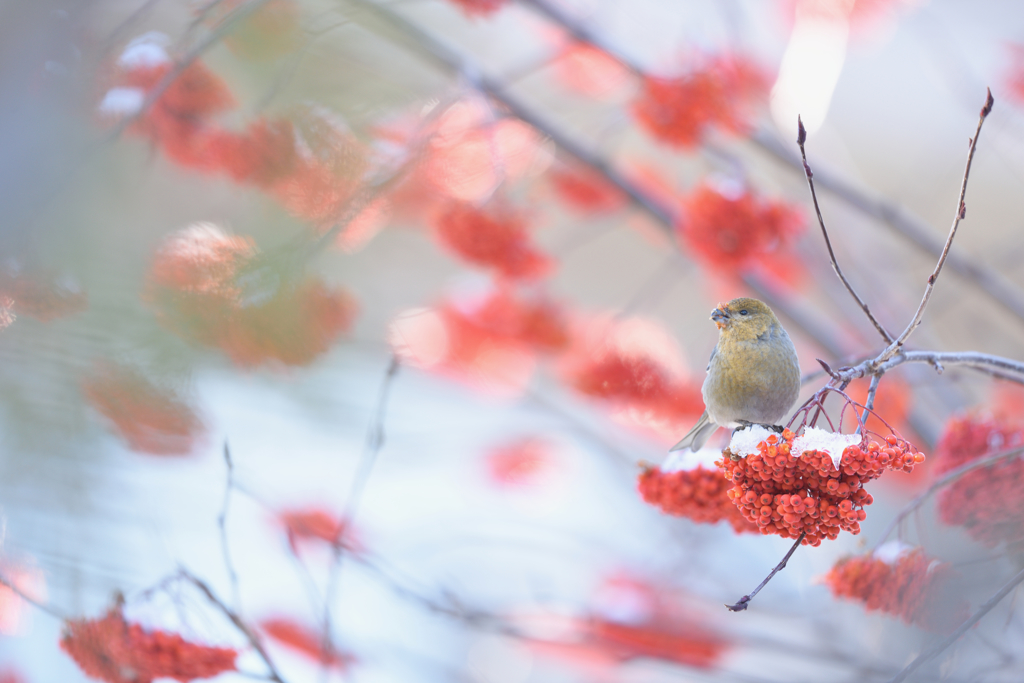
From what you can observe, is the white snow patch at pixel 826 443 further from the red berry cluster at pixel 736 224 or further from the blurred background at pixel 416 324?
the red berry cluster at pixel 736 224

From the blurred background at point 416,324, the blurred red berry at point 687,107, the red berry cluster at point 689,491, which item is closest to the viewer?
the red berry cluster at point 689,491

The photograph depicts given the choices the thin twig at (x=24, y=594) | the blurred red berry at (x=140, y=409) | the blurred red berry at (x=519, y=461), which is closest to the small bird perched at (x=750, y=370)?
the blurred red berry at (x=140, y=409)

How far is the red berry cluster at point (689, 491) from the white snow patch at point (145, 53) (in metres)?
0.47

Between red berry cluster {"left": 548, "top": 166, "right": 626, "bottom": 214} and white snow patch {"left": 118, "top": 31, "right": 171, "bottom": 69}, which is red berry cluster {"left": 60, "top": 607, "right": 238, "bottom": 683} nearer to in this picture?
white snow patch {"left": 118, "top": 31, "right": 171, "bottom": 69}

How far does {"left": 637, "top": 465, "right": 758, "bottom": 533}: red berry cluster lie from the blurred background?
2 centimetres

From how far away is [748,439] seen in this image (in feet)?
0.73

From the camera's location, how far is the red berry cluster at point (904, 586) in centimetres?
32

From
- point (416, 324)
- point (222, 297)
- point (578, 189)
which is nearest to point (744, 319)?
point (222, 297)

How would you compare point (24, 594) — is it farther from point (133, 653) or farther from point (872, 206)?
point (872, 206)

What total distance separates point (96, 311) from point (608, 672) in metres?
0.65

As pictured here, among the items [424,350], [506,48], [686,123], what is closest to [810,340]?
[686,123]

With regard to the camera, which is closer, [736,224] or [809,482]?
[809,482]

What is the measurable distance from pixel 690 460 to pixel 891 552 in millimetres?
128

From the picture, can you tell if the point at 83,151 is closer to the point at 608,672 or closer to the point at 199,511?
the point at 199,511
